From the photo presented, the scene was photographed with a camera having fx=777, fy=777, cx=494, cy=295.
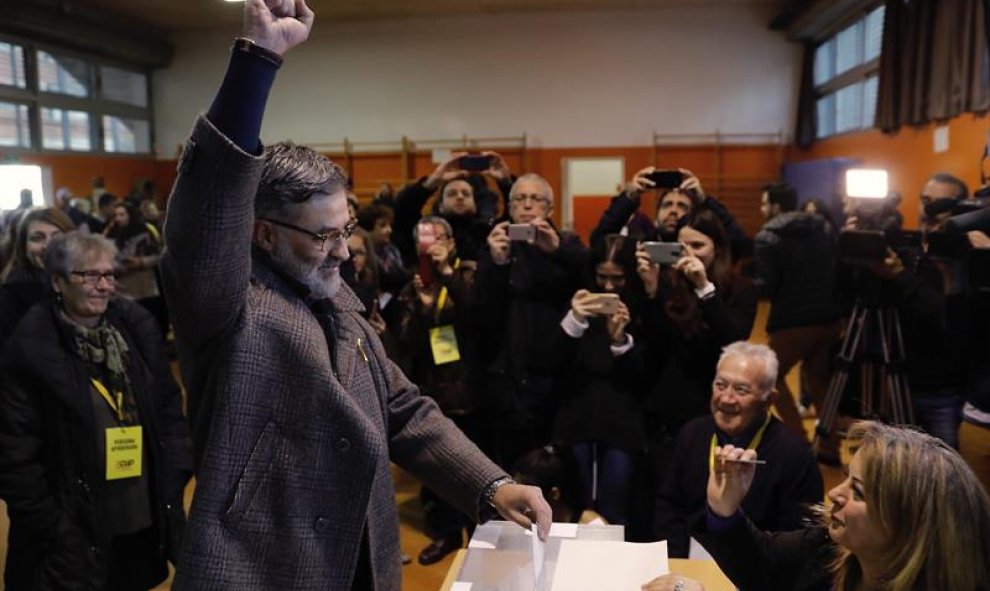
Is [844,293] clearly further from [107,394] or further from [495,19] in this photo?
[495,19]

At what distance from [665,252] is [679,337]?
315 millimetres

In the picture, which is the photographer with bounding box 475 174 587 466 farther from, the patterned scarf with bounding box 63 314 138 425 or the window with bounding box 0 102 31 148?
the window with bounding box 0 102 31 148

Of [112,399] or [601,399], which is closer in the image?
[112,399]

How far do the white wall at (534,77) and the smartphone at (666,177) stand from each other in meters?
8.24

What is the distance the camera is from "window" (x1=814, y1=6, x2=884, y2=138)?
8844 mm

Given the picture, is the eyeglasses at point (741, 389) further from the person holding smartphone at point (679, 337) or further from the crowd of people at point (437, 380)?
the person holding smartphone at point (679, 337)

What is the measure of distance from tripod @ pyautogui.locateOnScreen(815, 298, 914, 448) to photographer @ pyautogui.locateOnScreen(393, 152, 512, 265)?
5.93 feet

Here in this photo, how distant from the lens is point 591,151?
11.7 metres

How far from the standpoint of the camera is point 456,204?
3719 mm

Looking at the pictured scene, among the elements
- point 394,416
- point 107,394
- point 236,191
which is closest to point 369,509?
point 394,416

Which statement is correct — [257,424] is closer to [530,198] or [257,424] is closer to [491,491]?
[491,491]

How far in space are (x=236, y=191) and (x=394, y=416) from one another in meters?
0.57

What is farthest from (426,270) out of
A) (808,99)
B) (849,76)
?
(808,99)

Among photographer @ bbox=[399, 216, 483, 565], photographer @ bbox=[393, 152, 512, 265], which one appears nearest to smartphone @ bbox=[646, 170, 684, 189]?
photographer @ bbox=[393, 152, 512, 265]
